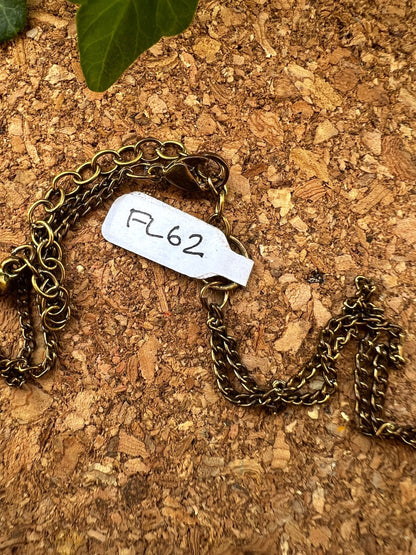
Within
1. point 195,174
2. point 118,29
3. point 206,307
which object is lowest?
point 206,307

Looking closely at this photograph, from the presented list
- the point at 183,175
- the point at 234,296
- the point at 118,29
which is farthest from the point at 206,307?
the point at 118,29

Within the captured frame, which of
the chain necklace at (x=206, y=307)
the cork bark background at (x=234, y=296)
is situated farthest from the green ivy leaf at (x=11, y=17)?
the chain necklace at (x=206, y=307)

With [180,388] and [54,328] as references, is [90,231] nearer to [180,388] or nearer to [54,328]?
[54,328]

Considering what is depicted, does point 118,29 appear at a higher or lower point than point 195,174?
higher

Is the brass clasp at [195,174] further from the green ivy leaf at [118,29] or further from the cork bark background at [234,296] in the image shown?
the green ivy leaf at [118,29]

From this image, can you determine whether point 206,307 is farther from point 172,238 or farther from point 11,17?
point 11,17

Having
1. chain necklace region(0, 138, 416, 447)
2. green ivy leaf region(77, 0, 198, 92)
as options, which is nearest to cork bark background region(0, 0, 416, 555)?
chain necklace region(0, 138, 416, 447)

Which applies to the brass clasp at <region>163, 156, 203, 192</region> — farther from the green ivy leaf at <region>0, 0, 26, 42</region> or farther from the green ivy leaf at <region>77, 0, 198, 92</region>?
the green ivy leaf at <region>0, 0, 26, 42</region>
